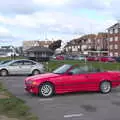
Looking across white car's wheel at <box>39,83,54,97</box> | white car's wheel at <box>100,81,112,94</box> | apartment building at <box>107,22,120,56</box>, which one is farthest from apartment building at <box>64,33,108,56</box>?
white car's wheel at <box>39,83,54,97</box>

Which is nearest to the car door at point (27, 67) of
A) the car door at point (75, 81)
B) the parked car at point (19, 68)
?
the parked car at point (19, 68)

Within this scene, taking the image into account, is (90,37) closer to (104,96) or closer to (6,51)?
(6,51)

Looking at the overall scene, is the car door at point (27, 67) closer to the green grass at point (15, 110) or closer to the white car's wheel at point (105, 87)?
the white car's wheel at point (105, 87)

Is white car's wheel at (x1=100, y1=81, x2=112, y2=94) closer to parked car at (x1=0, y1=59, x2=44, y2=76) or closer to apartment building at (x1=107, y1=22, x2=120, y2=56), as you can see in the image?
parked car at (x1=0, y1=59, x2=44, y2=76)

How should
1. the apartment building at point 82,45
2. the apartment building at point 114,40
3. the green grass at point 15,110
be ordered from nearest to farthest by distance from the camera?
the green grass at point 15,110 < the apartment building at point 114,40 < the apartment building at point 82,45

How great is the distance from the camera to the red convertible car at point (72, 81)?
1557 cm

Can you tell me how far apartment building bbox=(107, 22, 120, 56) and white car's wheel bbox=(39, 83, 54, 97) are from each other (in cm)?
11114

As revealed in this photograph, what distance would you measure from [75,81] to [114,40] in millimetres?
115525

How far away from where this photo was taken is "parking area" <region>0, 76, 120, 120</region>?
1086cm

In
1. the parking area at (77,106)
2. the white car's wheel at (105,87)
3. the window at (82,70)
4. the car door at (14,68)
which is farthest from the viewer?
the car door at (14,68)

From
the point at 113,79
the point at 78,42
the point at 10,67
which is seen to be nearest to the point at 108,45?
the point at 78,42

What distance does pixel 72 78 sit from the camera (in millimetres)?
16062

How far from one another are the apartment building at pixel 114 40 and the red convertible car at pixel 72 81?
109522mm

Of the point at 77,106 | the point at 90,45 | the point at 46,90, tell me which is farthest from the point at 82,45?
the point at 77,106
